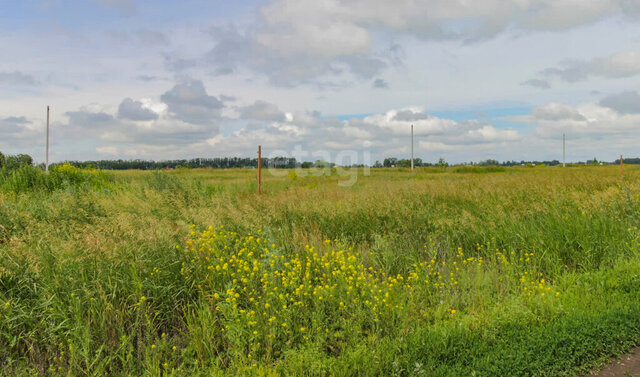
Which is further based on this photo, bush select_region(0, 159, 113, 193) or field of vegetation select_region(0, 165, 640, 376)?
bush select_region(0, 159, 113, 193)

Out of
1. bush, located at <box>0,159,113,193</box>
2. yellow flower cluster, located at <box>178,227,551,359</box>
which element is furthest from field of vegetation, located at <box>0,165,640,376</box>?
bush, located at <box>0,159,113,193</box>

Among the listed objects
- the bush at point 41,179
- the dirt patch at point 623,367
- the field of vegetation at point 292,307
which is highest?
the bush at point 41,179

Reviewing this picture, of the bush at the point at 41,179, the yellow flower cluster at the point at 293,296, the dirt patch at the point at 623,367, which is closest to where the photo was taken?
the dirt patch at the point at 623,367

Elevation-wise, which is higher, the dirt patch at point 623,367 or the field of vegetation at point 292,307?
the field of vegetation at point 292,307

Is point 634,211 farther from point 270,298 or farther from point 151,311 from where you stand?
point 151,311

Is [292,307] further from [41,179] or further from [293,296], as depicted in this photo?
[41,179]

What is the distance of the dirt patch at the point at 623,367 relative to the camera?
160 inches

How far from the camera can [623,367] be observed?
4168mm

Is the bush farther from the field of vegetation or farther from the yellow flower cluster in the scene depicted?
the yellow flower cluster

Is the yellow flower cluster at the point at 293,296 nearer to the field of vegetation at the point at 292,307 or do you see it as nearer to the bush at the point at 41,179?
the field of vegetation at the point at 292,307

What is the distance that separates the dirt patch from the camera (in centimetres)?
405

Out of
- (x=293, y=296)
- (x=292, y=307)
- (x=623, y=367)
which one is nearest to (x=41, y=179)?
(x=293, y=296)

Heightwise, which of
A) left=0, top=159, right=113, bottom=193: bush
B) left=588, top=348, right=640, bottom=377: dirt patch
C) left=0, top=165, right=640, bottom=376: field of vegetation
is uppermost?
left=0, top=159, right=113, bottom=193: bush

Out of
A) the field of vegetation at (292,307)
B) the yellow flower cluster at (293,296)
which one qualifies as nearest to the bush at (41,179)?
the field of vegetation at (292,307)
